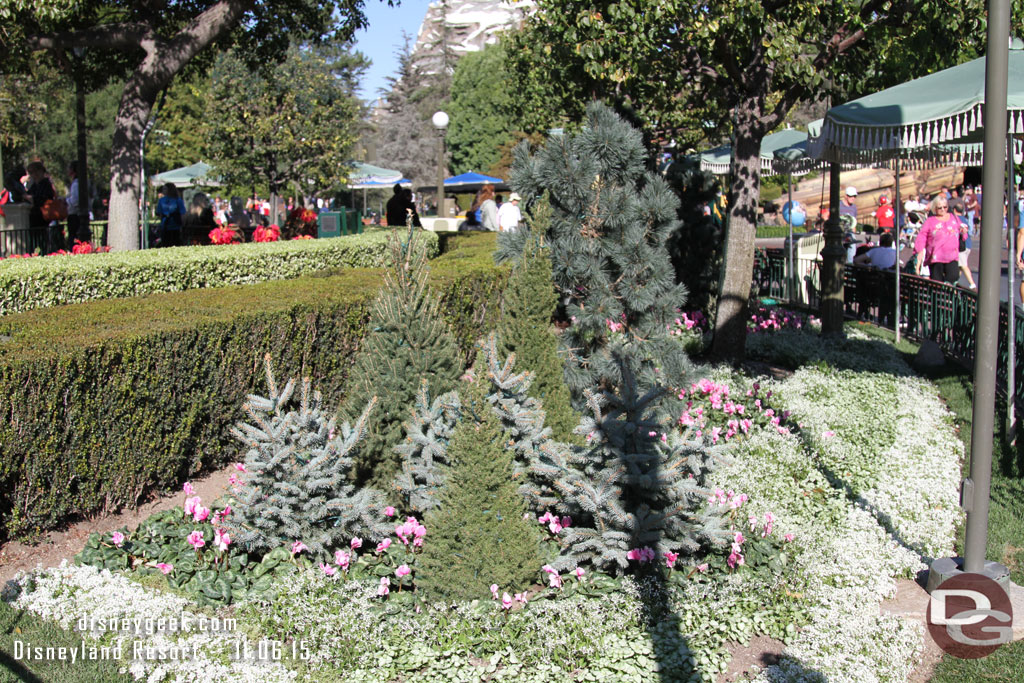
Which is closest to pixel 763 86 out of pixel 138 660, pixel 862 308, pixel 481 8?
pixel 862 308

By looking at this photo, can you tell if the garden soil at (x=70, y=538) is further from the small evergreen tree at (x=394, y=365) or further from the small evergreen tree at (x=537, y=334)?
the small evergreen tree at (x=537, y=334)

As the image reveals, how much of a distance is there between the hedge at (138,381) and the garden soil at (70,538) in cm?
7

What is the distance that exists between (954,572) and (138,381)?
4604 millimetres

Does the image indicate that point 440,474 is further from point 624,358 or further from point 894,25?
point 894,25

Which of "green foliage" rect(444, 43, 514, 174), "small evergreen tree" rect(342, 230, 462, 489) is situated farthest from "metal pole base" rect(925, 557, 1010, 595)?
"green foliage" rect(444, 43, 514, 174)

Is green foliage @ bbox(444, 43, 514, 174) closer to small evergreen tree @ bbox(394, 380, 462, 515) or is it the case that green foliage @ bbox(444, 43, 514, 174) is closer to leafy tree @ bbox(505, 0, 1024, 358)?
leafy tree @ bbox(505, 0, 1024, 358)

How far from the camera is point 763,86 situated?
9.29 metres

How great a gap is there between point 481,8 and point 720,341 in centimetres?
11826

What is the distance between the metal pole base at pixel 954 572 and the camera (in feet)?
14.9

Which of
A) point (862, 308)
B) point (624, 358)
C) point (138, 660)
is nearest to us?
point (138, 660)

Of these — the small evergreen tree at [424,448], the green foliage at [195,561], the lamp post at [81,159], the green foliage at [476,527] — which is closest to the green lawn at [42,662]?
the green foliage at [195,561]

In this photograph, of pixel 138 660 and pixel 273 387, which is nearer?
pixel 138 660

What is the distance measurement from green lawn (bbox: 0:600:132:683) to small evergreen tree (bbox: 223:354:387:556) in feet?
3.02

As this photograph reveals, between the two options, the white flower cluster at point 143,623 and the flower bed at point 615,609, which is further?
the flower bed at point 615,609
